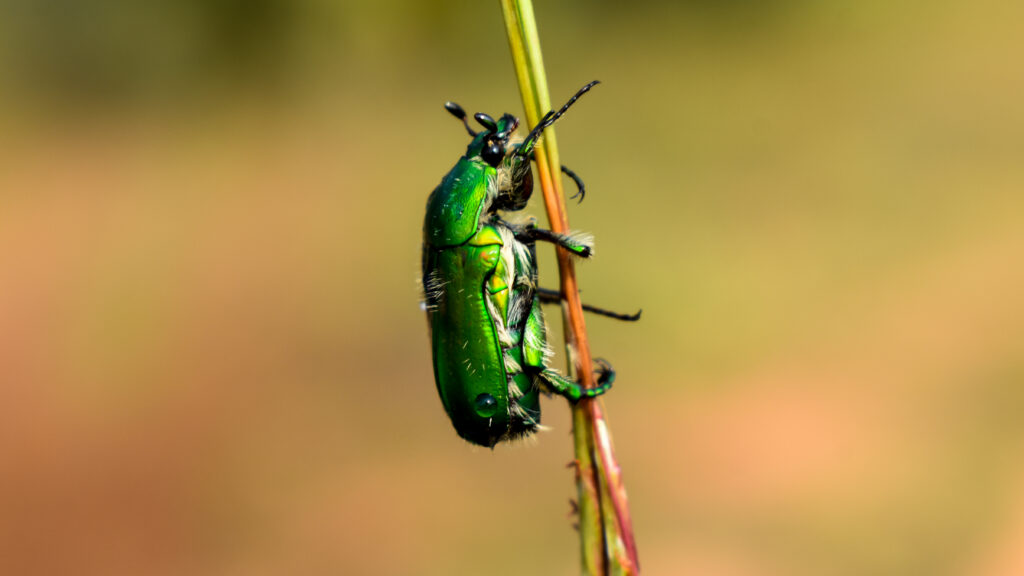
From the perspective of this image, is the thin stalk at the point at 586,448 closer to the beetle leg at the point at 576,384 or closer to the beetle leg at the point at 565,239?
the beetle leg at the point at 576,384

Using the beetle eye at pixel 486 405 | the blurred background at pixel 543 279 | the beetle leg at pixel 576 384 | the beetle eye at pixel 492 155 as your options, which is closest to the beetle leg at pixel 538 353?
the beetle leg at pixel 576 384

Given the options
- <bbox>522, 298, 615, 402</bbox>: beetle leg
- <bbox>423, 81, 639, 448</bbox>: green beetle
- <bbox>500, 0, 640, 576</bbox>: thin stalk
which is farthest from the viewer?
<bbox>423, 81, 639, 448</bbox>: green beetle

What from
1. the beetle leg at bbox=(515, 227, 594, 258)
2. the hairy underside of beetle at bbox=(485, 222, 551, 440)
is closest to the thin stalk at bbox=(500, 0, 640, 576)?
the beetle leg at bbox=(515, 227, 594, 258)

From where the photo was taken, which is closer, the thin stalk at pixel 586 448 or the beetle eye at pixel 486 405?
the thin stalk at pixel 586 448

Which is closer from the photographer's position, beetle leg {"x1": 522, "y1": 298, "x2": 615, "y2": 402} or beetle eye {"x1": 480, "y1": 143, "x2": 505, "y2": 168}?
beetle leg {"x1": 522, "y1": 298, "x2": 615, "y2": 402}

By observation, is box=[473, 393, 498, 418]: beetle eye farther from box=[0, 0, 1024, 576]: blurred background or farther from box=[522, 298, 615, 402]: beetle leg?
box=[0, 0, 1024, 576]: blurred background

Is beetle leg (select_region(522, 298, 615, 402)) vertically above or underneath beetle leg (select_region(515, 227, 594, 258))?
underneath

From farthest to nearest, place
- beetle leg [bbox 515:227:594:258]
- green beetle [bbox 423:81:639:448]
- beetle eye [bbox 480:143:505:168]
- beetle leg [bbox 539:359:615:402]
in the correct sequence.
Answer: beetle eye [bbox 480:143:505:168], green beetle [bbox 423:81:639:448], beetle leg [bbox 515:227:594:258], beetle leg [bbox 539:359:615:402]

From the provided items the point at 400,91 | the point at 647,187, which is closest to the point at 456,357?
the point at 647,187
